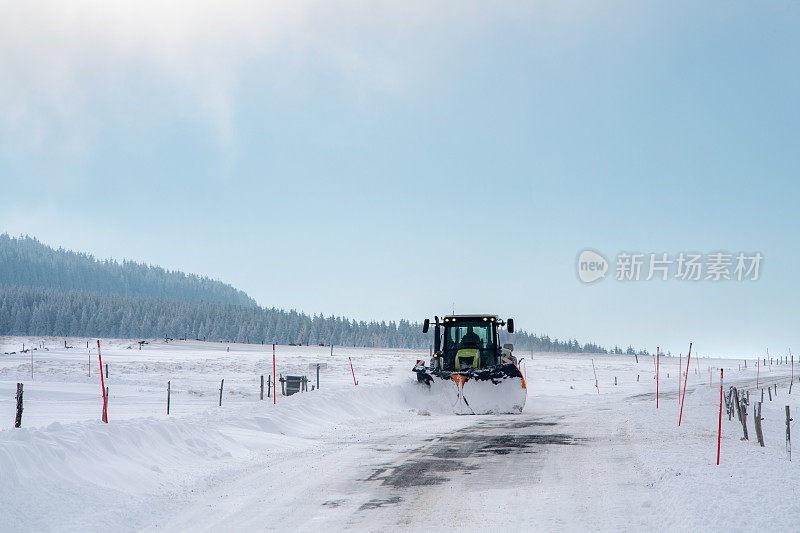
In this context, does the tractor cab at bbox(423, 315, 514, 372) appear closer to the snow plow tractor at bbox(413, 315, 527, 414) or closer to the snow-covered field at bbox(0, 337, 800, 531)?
the snow plow tractor at bbox(413, 315, 527, 414)

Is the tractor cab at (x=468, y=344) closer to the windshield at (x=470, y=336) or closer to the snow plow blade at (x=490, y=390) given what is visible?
the windshield at (x=470, y=336)

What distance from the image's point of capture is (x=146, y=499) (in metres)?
8.07

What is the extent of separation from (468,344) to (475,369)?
161 centimetres

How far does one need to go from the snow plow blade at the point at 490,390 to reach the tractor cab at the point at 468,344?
1.27 metres

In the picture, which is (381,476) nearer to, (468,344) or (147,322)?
(468,344)

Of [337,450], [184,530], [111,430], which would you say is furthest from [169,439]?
[184,530]

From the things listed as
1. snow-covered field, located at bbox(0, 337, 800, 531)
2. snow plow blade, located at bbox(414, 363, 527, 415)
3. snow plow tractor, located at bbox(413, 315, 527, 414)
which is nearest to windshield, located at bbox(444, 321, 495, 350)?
snow plow tractor, located at bbox(413, 315, 527, 414)

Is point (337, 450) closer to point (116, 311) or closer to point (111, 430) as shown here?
point (111, 430)

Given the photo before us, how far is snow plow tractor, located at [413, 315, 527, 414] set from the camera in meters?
20.1

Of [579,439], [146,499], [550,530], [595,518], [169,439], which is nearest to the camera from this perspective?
[550,530]

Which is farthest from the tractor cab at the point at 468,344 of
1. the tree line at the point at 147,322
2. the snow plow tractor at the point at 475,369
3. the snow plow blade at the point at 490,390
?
the tree line at the point at 147,322

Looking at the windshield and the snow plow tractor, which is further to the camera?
the windshield

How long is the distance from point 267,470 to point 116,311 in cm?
16224

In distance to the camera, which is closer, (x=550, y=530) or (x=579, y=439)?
(x=550, y=530)
